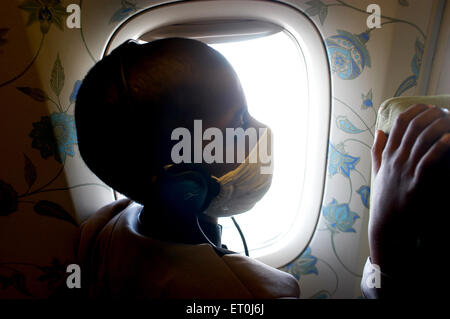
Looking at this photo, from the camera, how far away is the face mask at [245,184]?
52 cm

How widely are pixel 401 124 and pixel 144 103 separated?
47 centimetres

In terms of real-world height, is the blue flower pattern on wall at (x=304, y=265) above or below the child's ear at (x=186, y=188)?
below

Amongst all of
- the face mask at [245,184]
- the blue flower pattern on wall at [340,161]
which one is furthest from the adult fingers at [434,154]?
the blue flower pattern on wall at [340,161]

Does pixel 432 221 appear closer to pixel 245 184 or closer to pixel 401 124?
pixel 401 124

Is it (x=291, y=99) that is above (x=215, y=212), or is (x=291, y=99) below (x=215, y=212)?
above

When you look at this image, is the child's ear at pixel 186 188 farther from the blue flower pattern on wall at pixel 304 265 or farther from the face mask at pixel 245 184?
the blue flower pattern on wall at pixel 304 265

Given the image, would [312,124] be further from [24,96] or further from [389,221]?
[24,96]

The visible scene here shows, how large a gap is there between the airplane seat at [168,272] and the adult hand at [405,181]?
20 cm

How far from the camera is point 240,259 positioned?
0.47 metres

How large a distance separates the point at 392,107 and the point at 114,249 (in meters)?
0.67

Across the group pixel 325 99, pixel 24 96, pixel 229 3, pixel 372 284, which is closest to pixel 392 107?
pixel 325 99

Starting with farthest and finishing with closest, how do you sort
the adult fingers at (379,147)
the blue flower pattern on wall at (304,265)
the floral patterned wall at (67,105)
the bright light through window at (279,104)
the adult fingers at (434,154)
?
1. the blue flower pattern on wall at (304,265)
2. the bright light through window at (279,104)
3. the floral patterned wall at (67,105)
4. the adult fingers at (379,147)
5. the adult fingers at (434,154)

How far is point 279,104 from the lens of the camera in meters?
0.82

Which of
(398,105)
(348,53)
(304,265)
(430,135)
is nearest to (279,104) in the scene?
(348,53)
